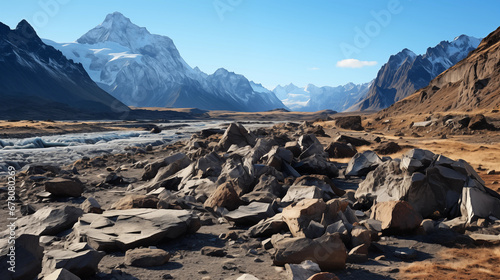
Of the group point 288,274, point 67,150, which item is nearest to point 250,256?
point 288,274

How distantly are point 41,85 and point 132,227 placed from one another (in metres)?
153

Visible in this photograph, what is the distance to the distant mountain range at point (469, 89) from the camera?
40.7 m

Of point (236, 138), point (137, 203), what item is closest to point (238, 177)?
point (137, 203)

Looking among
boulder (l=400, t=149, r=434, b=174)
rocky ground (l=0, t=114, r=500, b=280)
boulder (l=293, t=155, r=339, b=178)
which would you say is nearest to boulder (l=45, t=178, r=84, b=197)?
rocky ground (l=0, t=114, r=500, b=280)

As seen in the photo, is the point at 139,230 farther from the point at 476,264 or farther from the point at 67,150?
the point at 67,150

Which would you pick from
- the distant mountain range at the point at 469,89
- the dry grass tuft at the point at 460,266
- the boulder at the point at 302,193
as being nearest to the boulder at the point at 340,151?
the boulder at the point at 302,193

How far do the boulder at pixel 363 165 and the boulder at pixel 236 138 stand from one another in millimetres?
7310

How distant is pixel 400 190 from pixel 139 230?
6.21 meters

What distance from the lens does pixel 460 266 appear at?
5.72m

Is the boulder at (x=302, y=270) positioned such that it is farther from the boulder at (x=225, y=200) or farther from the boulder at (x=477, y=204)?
the boulder at (x=477, y=204)

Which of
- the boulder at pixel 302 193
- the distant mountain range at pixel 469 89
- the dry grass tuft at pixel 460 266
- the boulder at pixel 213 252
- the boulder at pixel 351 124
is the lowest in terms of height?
the boulder at pixel 213 252

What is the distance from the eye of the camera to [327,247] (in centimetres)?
561

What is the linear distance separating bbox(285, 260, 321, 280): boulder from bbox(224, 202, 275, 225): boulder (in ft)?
8.73

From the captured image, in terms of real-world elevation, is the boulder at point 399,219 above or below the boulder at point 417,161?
below
